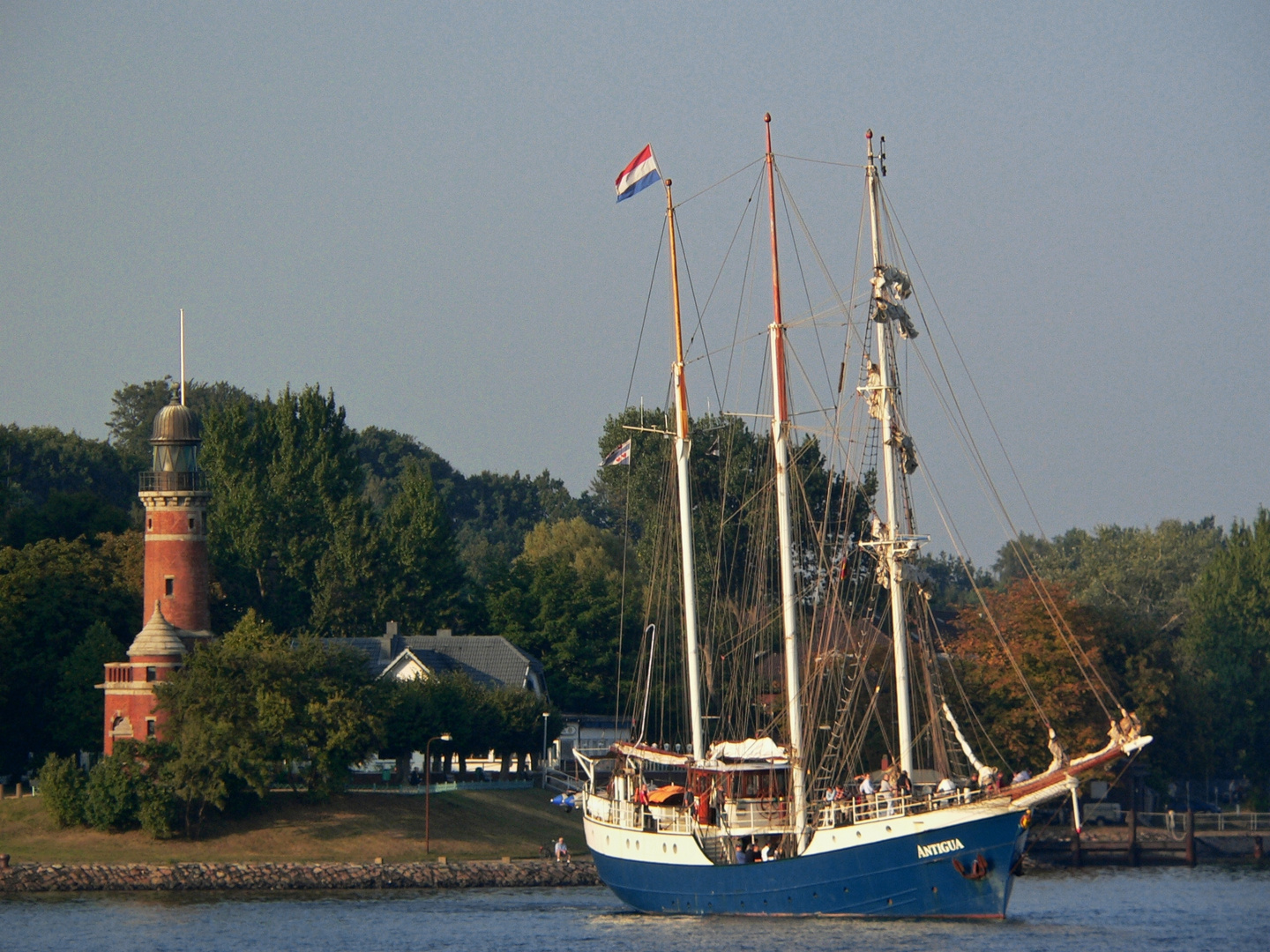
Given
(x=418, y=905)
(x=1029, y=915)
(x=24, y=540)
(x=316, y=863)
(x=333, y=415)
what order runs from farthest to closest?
(x=333, y=415)
(x=24, y=540)
(x=316, y=863)
(x=418, y=905)
(x=1029, y=915)

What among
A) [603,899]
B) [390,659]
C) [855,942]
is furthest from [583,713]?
[855,942]

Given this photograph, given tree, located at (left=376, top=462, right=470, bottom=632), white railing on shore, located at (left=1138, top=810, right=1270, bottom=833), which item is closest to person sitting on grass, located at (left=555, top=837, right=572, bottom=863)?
white railing on shore, located at (left=1138, top=810, right=1270, bottom=833)

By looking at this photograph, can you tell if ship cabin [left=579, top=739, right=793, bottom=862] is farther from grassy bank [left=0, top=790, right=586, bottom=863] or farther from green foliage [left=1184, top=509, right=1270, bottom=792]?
green foliage [left=1184, top=509, right=1270, bottom=792]

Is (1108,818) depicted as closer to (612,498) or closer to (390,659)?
(390,659)

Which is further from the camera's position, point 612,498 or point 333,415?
point 612,498

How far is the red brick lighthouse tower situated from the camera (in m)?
83.0

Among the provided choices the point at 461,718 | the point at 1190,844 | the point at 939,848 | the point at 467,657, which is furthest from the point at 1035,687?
the point at 939,848

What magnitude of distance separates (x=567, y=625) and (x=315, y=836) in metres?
34.6

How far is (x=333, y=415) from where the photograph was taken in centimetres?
11938

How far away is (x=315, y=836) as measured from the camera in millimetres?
79312

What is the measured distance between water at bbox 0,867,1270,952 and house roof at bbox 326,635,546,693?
104 ft

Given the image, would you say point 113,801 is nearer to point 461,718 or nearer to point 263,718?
point 263,718

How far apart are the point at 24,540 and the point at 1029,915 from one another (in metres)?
66.9

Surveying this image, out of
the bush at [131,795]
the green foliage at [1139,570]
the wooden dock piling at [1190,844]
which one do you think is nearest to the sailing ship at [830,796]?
the bush at [131,795]
